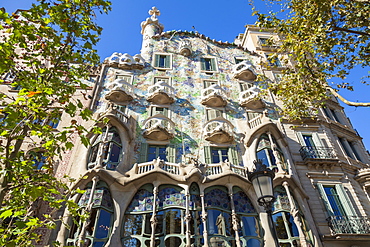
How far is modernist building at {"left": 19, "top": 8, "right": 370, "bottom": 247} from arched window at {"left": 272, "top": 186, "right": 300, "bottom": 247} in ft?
0.17

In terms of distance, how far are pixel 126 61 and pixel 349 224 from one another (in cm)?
1856

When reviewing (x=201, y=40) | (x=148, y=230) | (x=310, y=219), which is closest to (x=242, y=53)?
(x=201, y=40)

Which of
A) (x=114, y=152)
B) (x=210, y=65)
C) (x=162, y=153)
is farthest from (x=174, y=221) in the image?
(x=210, y=65)

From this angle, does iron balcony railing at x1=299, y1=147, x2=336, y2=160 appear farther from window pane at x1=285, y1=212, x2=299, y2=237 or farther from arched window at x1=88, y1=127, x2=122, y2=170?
arched window at x1=88, y1=127, x2=122, y2=170

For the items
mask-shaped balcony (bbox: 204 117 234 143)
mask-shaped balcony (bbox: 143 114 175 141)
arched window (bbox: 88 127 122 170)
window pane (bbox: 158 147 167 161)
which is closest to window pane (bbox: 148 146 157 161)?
window pane (bbox: 158 147 167 161)

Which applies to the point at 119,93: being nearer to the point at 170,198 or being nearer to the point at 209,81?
the point at 209,81

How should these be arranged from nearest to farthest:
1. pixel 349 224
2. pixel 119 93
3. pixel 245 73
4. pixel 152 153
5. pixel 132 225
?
1. pixel 132 225
2. pixel 349 224
3. pixel 152 153
4. pixel 119 93
5. pixel 245 73

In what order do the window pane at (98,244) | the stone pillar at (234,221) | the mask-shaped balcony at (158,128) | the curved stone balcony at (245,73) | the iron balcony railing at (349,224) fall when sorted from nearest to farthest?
the window pane at (98,244) < the stone pillar at (234,221) < the iron balcony railing at (349,224) < the mask-shaped balcony at (158,128) < the curved stone balcony at (245,73)

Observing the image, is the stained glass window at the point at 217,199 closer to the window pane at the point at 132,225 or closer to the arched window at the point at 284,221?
the arched window at the point at 284,221

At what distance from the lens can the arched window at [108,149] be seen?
14.8 m

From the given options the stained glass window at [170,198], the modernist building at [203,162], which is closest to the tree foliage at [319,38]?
the modernist building at [203,162]

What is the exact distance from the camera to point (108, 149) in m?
15.3

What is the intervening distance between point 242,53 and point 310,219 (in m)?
16.3

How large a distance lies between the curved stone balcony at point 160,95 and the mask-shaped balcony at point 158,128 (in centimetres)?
201
